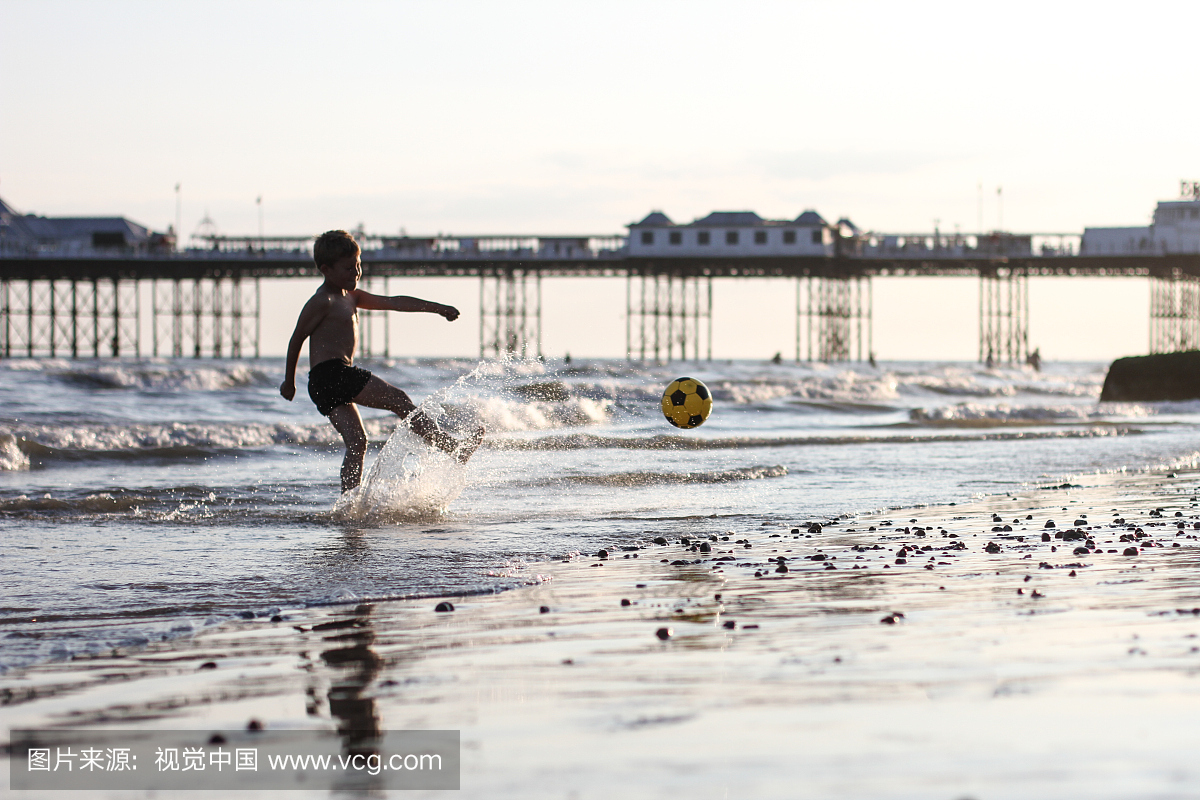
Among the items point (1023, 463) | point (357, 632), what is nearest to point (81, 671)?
point (357, 632)

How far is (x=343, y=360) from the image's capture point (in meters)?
6.20

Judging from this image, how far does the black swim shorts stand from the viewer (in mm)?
6121

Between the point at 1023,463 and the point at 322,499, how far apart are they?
573 cm

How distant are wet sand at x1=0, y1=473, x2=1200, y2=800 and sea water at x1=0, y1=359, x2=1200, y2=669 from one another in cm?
49

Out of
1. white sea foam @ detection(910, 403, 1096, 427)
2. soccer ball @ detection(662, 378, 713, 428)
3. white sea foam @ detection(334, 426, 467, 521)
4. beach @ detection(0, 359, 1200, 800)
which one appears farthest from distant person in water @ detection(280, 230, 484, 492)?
white sea foam @ detection(910, 403, 1096, 427)

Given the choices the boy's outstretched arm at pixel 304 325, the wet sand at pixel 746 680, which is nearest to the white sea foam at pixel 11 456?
the boy's outstretched arm at pixel 304 325

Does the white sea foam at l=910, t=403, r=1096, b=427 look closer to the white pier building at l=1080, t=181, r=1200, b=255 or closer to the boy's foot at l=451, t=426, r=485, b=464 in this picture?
the boy's foot at l=451, t=426, r=485, b=464

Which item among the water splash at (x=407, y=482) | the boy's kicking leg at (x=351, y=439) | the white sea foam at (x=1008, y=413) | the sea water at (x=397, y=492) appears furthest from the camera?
the white sea foam at (x=1008, y=413)

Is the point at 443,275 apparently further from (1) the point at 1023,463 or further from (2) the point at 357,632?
(2) the point at 357,632

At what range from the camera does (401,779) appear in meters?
2.03

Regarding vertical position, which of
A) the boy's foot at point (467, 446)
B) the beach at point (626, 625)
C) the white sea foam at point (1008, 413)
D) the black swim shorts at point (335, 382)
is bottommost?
the white sea foam at point (1008, 413)

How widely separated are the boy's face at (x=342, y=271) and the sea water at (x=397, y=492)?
2.47 feet

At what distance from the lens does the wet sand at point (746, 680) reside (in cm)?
201

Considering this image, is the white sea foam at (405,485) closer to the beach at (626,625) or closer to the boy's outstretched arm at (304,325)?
the beach at (626,625)
